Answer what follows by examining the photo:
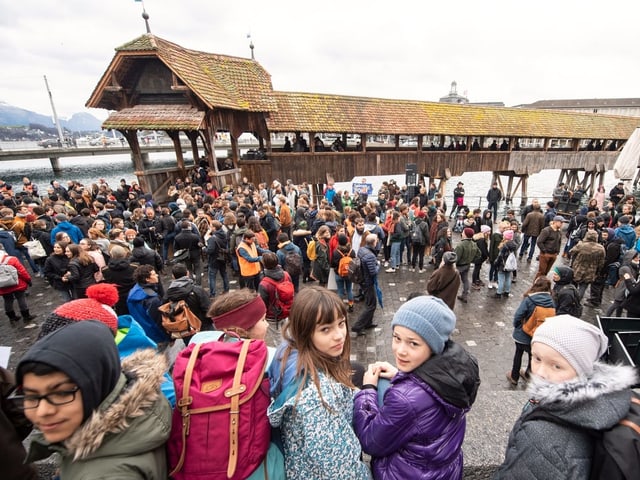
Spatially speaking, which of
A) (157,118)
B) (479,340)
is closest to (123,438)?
(479,340)

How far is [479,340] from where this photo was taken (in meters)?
5.73

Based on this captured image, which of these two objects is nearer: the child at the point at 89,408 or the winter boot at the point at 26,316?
the child at the point at 89,408

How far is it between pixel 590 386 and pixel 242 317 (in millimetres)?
1999

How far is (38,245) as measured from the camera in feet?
25.8

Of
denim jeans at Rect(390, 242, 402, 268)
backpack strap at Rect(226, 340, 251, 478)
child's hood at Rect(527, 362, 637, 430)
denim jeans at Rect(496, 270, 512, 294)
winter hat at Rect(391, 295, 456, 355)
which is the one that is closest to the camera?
child's hood at Rect(527, 362, 637, 430)

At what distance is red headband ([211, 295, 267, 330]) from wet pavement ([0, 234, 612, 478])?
1800 millimetres

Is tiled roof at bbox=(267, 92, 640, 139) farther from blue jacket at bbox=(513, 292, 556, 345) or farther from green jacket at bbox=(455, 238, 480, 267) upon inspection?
blue jacket at bbox=(513, 292, 556, 345)

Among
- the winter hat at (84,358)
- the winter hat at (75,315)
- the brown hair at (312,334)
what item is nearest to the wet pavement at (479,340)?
the brown hair at (312,334)

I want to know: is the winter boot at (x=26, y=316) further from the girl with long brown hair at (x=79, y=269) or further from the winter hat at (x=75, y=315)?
the winter hat at (x=75, y=315)

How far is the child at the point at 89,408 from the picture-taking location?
1.17 meters

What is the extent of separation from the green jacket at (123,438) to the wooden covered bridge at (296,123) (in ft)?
39.2

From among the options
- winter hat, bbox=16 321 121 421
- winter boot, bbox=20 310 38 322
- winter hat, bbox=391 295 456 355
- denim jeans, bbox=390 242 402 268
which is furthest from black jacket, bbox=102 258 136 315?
denim jeans, bbox=390 242 402 268

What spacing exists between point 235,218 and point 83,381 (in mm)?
5898

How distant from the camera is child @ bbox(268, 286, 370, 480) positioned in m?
1.41
